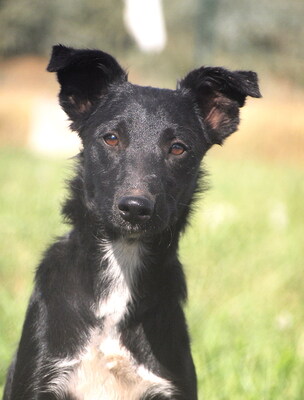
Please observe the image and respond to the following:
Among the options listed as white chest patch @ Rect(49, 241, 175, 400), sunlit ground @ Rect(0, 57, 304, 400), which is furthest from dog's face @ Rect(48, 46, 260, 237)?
white chest patch @ Rect(49, 241, 175, 400)

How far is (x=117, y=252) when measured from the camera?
13.7ft

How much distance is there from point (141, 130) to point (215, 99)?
736mm

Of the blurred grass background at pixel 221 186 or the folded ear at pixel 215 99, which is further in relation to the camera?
the blurred grass background at pixel 221 186

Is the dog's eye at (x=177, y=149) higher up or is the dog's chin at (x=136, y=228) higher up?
the dog's eye at (x=177, y=149)

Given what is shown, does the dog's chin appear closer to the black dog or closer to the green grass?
the black dog

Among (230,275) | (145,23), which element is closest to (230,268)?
(230,275)

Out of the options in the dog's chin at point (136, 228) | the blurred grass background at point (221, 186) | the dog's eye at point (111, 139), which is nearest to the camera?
the dog's chin at point (136, 228)

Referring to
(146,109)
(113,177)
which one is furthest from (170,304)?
(146,109)

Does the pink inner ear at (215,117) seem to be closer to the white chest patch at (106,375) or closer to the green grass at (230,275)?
the green grass at (230,275)

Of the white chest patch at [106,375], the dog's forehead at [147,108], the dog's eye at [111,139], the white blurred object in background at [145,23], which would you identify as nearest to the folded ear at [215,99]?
the dog's forehead at [147,108]

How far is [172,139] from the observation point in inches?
162

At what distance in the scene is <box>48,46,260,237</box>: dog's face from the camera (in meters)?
3.81

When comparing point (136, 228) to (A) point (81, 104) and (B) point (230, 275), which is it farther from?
(B) point (230, 275)

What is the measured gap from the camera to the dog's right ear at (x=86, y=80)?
4.21 meters
